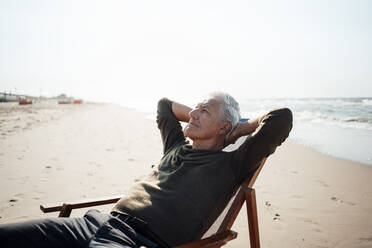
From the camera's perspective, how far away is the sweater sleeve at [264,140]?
6.08 feet

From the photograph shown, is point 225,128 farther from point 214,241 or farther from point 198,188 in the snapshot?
point 214,241

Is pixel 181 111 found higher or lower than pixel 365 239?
higher

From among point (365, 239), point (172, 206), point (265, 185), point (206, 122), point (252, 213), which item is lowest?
point (265, 185)

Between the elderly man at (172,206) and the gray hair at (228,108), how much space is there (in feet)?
0.62

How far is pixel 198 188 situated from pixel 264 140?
0.58 metres

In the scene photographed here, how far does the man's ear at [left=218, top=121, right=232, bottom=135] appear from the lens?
231cm

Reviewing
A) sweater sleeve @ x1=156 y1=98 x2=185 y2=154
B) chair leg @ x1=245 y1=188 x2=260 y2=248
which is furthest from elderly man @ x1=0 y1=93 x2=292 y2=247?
sweater sleeve @ x1=156 y1=98 x2=185 y2=154

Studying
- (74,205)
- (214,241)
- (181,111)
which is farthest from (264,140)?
(74,205)

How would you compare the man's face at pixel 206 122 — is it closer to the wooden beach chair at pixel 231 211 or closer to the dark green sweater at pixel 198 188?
the dark green sweater at pixel 198 188

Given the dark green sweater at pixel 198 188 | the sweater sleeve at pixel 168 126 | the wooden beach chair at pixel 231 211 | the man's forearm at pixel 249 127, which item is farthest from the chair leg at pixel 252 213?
the sweater sleeve at pixel 168 126

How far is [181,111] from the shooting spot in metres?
2.71

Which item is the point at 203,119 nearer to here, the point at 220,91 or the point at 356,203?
the point at 220,91

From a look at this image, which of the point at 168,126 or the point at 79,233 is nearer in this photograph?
the point at 79,233

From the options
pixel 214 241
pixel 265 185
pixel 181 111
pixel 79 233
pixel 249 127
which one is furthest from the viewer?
pixel 265 185
